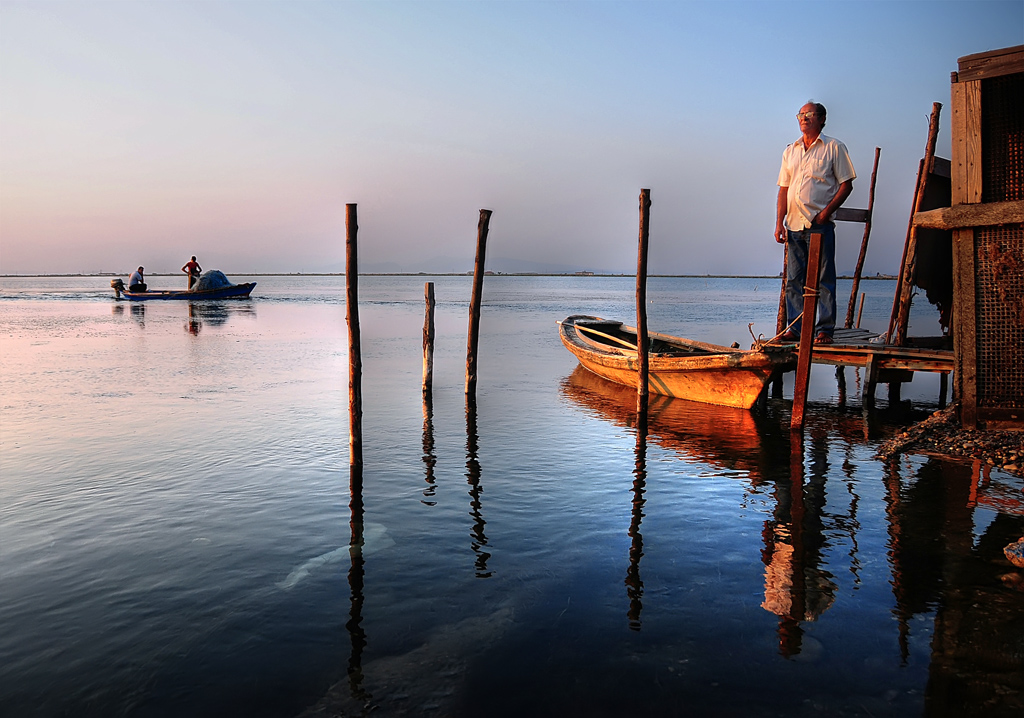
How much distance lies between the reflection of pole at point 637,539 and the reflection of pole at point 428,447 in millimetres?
2323

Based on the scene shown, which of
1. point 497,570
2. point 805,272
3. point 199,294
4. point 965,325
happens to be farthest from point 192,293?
point 965,325

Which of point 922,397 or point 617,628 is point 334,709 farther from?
point 922,397

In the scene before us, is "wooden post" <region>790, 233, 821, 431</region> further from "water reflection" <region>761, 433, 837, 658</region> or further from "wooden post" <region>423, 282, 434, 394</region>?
"wooden post" <region>423, 282, 434, 394</region>

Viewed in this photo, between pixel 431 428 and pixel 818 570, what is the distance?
23.1 feet

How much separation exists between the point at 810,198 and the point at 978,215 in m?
3.14

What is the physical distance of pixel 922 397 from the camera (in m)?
15.1

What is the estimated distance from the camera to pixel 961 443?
661 cm

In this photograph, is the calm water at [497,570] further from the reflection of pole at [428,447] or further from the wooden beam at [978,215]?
the wooden beam at [978,215]

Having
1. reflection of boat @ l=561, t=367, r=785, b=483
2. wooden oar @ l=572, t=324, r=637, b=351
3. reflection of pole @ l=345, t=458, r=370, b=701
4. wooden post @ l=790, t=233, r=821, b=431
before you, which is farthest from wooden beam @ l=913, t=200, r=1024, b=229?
wooden oar @ l=572, t=324, r=637, b=351

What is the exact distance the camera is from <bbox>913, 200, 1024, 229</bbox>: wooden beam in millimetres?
6410

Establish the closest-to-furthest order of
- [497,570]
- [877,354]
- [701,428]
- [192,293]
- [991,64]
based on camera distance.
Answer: [497,570] → [991,64] → [877,354] → [701,428] → [192,293]

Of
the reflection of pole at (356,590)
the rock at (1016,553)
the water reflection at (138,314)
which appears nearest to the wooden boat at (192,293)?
the water reflection at (138,314)

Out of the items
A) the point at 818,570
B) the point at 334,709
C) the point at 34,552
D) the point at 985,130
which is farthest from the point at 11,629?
the point at 985,130

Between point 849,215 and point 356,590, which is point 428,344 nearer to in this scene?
point 849,215
